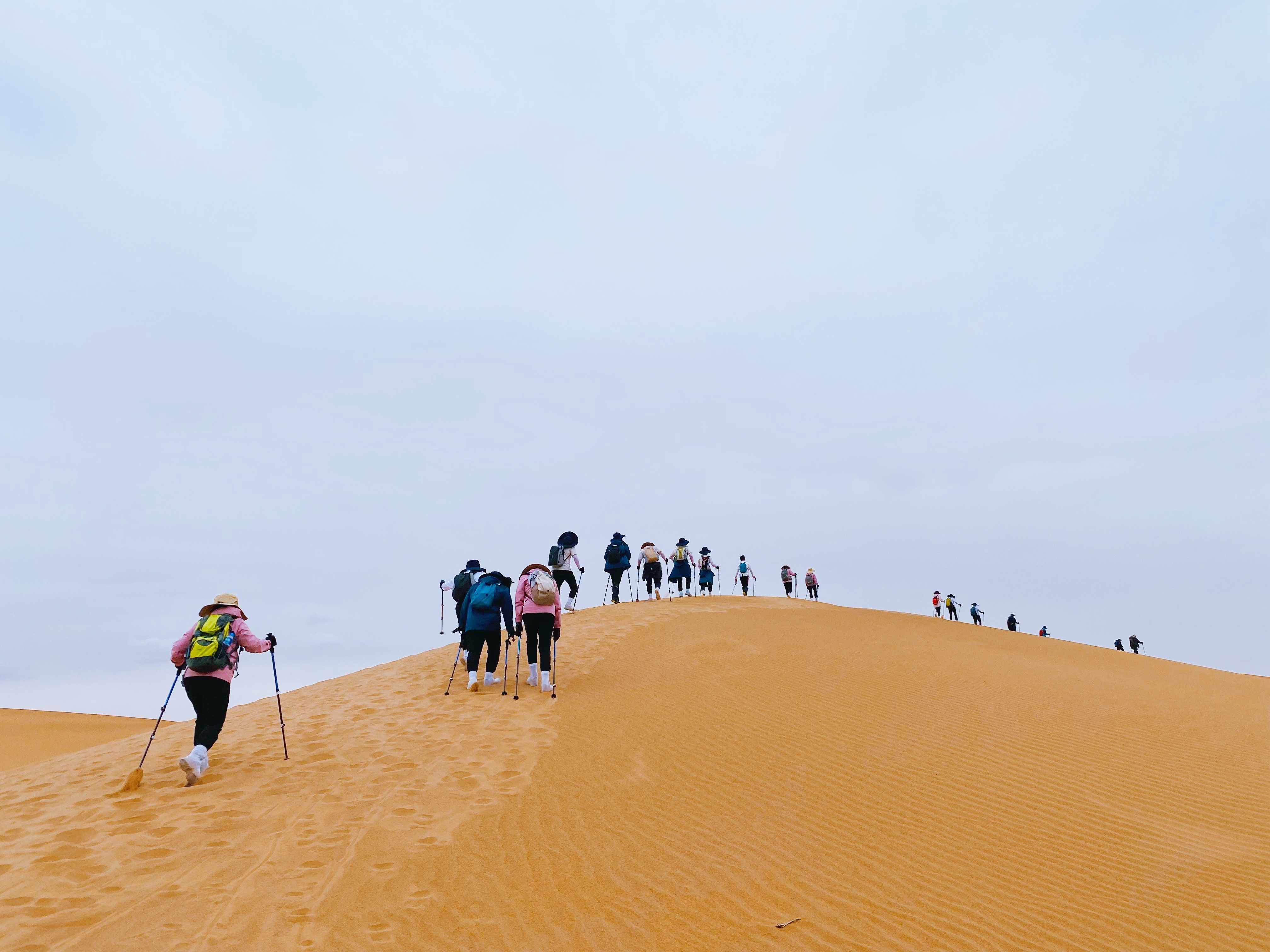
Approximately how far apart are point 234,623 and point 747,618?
13.4 meters

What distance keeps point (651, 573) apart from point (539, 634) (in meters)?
10.3

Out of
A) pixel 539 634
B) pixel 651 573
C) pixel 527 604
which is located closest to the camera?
pixel 527 604

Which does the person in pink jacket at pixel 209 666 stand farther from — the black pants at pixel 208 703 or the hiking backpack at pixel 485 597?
the hiking backpack at pixel 485 597

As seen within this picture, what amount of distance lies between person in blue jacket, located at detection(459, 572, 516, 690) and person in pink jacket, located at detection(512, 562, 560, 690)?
194 mm

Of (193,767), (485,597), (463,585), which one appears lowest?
(193,767)

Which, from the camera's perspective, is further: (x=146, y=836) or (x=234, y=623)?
(x=234, y=623)

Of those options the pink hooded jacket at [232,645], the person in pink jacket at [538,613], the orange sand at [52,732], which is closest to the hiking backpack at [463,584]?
the person in pink jacket at [538,613]

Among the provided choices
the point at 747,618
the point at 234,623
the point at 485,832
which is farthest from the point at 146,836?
the point at 747,618

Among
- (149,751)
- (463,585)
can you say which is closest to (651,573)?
(463,585)

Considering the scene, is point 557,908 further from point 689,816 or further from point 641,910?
point 689,816

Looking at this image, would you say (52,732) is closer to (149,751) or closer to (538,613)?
(149,751)

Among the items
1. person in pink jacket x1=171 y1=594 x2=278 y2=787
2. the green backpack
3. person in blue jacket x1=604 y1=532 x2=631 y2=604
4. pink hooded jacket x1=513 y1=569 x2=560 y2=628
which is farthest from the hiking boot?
person in blue jacket x1=604 y1=532 x2=631 y2=604

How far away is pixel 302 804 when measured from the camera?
23.1 feet

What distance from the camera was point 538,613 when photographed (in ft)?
36.3
